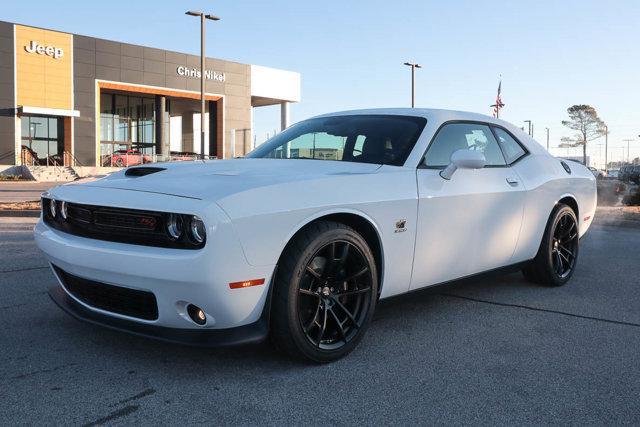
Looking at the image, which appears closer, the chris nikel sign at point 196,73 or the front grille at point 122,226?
the front grille at point 122,226

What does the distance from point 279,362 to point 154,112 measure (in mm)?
42676

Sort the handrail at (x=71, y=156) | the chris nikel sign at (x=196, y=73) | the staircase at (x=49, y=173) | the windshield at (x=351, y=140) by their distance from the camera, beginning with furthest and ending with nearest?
1. the chris nikel sign at (x=196, y=73)
2. the handrail at (x=71, y=156)
3. the staircase at (x=49, y=173)
4. the windshield at (x=351, y=140)

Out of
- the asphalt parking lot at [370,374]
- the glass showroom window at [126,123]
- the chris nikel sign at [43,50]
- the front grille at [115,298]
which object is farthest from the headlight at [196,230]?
the glass showroom window at [126,123]

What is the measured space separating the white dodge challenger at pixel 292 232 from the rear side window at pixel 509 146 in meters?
0.24

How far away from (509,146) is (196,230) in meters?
2.98

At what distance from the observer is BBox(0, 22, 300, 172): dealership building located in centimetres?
3469

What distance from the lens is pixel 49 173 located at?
3362 centimetres

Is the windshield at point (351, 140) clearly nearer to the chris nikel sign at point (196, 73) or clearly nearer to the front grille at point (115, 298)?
the front grille at point (115, 298)

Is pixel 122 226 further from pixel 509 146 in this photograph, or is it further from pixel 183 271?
pixel 509 146

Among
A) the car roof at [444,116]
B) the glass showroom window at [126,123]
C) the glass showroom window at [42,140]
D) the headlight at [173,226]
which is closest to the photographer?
the headlight at [173,226]

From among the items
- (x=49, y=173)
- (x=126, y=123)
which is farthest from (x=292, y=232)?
(x=126, y=123)

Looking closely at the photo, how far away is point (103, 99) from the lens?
137 feet

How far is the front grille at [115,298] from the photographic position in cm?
289

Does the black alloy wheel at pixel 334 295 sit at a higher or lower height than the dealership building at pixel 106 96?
lower
